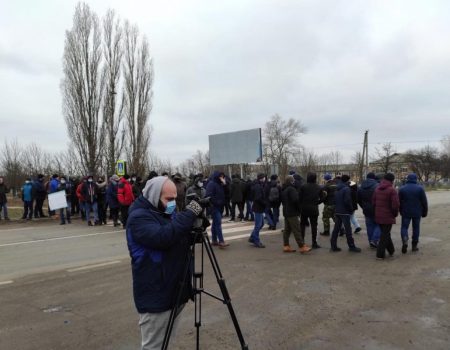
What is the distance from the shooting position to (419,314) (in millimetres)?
Result: 5223

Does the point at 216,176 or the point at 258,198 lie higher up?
the point at 216,176

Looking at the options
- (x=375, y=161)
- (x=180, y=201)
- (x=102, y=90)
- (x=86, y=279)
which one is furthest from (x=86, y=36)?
(x=375, y=161)

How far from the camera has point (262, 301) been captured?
19.2 feet

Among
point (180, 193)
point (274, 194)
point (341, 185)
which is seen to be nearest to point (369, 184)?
point (341, 185)

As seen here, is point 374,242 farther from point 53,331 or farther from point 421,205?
point 53,331

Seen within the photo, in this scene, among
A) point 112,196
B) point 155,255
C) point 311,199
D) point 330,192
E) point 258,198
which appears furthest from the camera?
point 112,196

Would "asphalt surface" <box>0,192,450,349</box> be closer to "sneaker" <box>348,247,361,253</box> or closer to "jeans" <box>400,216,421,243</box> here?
"sneaker" <box>348,247,361,253</box>

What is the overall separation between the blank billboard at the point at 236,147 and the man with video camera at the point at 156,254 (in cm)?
2617

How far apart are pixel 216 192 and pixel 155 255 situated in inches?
275

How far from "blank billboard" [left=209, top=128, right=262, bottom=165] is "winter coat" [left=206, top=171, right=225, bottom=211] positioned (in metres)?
19.2

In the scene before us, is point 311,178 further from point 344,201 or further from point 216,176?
point 216,176

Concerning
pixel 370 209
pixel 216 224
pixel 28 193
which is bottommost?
pixel 216 224

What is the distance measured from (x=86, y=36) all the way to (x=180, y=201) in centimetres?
1702

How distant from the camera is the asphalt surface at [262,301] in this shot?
4.56 metres
